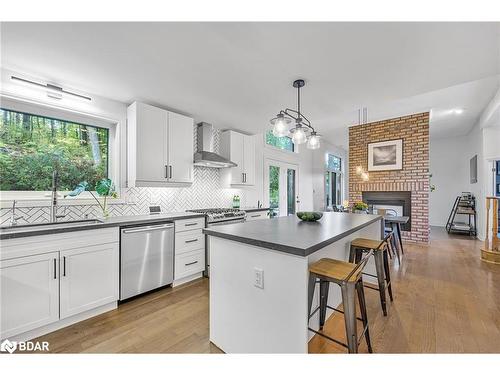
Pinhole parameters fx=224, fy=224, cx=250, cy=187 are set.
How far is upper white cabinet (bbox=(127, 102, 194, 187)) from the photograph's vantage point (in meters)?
2.88

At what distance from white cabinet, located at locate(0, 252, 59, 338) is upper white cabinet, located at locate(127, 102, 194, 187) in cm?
128

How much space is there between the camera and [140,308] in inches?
92.0

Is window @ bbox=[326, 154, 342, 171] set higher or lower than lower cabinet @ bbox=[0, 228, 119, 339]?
higher

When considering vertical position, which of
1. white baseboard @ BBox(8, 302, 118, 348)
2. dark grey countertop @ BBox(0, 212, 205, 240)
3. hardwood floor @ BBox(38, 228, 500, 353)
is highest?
dark grey countertop @ BBox(0, 212, 205, 240)

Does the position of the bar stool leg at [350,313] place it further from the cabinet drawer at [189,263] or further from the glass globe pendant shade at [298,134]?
the cabinet drawer at [189,263]

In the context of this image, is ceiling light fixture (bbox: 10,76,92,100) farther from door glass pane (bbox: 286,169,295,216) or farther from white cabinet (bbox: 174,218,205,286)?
door glass pane (bbox: 286,169,295,216)

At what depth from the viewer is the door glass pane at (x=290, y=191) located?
6207 millimetres

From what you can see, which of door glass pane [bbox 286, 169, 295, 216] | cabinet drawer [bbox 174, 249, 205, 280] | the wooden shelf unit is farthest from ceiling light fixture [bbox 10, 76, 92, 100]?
the wooden shelf unit

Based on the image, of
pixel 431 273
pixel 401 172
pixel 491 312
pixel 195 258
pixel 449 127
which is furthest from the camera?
pixel 449 127

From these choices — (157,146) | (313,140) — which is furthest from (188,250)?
(313,140)

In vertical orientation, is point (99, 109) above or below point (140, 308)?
above
